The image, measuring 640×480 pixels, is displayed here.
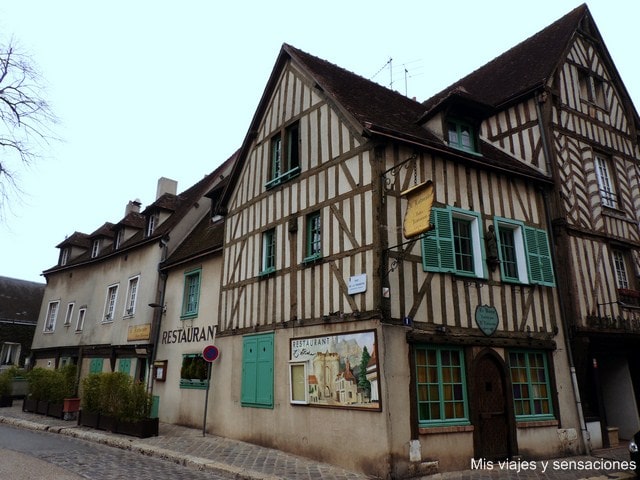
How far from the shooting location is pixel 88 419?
1173 cm

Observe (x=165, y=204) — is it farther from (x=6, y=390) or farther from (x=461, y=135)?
(x=461, y=135)

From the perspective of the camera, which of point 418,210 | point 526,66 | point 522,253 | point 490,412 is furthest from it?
point 526,66

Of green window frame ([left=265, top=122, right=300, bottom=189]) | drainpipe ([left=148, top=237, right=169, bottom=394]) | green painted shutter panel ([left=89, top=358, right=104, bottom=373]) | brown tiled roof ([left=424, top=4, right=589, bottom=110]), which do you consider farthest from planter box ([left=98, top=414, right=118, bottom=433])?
brown tiled roof ([left=424, top=4, right=589, bottom=110])

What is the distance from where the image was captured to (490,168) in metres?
9.43

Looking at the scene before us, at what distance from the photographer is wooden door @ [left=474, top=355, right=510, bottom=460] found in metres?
7.86

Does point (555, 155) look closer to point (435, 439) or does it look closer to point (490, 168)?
point (490, 168)

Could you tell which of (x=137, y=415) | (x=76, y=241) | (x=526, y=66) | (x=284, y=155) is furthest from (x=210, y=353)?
(x=76, y=241)

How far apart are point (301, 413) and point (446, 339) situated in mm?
3006

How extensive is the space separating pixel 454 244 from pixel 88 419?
9.98 metres

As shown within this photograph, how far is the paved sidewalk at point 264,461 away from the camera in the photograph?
7062 millimetres

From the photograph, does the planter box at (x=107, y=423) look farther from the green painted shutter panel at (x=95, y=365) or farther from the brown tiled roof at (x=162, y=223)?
the brown tiled roof at (x=162, y=223)

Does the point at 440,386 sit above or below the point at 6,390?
above

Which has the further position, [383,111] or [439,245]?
[383,111]

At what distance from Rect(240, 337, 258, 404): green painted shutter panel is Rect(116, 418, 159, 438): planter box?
7.10 feet
